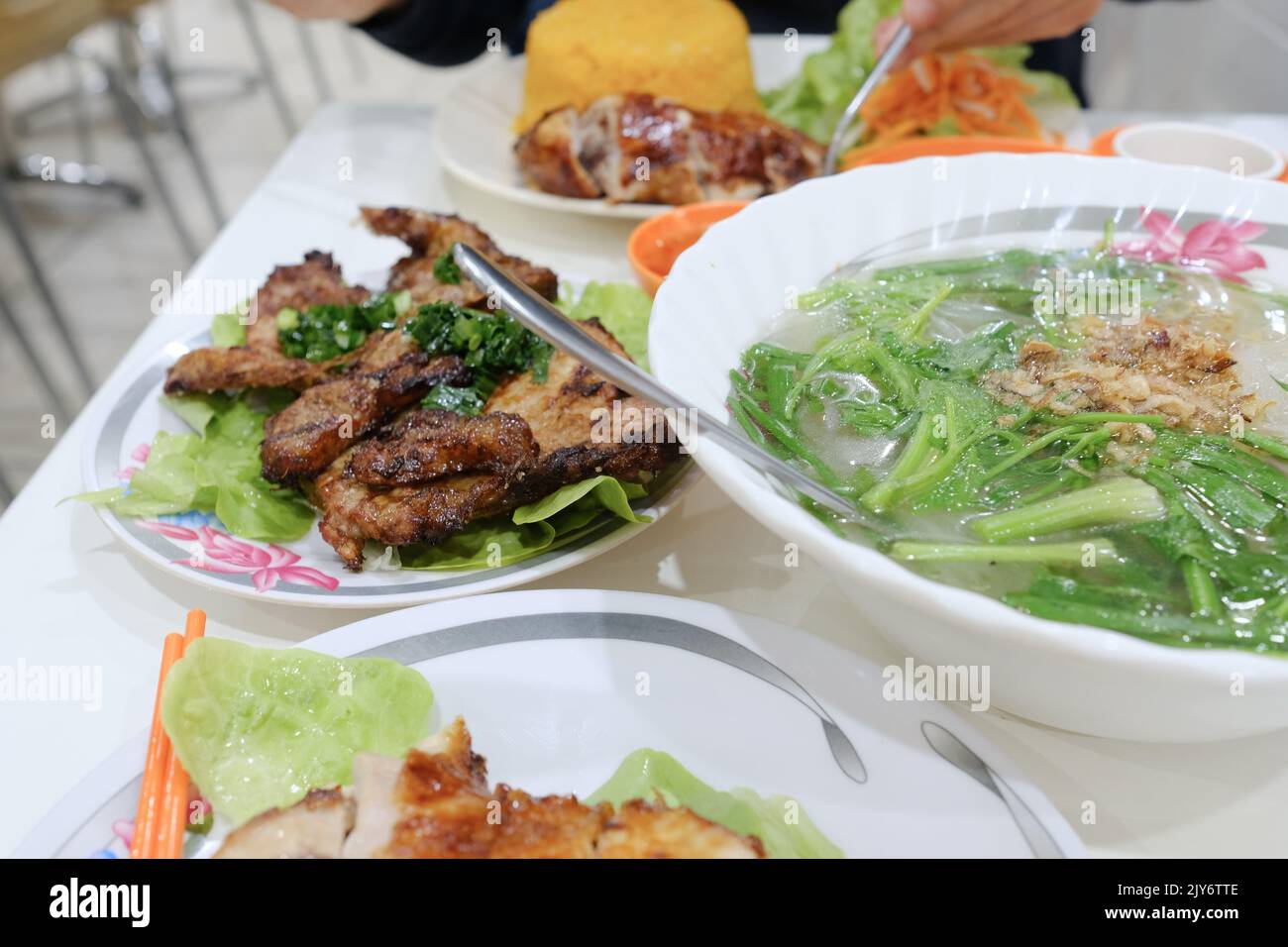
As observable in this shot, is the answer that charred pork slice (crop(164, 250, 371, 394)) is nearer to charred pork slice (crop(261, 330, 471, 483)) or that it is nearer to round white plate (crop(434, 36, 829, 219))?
charred pork slice (crop(261, 330, 471, 483))

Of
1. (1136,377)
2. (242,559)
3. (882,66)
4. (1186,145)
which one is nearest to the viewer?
(1136,377)

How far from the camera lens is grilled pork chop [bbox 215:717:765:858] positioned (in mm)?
923

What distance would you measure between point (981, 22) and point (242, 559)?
2.30 metres

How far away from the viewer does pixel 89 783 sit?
103 centimetres

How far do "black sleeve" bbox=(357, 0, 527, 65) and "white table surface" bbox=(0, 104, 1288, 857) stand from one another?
150cm

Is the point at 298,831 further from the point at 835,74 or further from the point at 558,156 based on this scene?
the point at 835,74

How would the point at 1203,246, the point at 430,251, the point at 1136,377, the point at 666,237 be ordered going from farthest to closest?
1. the point at 430,251
2. the point at 666,237
3. the point at 1203,246
4. the point at 1136,377

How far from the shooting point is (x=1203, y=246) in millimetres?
1582

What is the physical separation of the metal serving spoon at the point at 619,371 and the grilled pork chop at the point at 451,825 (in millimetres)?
395

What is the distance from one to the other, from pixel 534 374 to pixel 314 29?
9345mm

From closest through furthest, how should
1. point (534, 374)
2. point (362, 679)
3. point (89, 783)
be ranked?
point (89, 783), point (362, 679), point (534, 374)

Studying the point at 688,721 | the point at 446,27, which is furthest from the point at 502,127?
the point at 688,721
